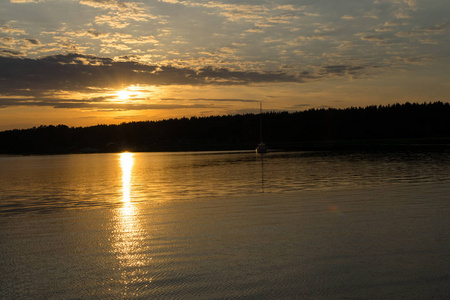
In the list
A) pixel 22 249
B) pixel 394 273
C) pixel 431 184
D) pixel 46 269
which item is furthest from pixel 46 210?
pixel 431 184

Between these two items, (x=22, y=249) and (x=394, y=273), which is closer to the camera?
→ (x=394, y=273)

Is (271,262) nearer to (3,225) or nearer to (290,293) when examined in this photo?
(290,293)

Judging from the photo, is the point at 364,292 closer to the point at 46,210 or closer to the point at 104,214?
the point at 104,214

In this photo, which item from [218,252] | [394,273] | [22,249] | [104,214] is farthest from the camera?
[104,214]

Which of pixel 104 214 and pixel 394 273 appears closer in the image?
pixel 394 273

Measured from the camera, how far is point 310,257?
32.0 feet

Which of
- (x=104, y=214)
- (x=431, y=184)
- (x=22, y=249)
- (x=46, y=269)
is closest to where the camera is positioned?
(x=46, y=269)

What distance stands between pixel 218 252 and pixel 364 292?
4000 millimetres

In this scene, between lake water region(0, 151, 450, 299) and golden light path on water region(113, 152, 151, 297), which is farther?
golden light path on water region(113, 152, 151, 297)

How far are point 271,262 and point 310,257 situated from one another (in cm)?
99

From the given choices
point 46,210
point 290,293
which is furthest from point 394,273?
point 46,210

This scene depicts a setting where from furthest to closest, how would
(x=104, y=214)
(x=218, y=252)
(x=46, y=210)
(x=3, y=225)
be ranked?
(x=46, y=210) → (x=104, y=214) → (x=3, y=225) → (x=218, y=252)

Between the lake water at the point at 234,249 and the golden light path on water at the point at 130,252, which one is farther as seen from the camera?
the golden light path on water at the point at 130,252

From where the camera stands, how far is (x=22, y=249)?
1128 cm
